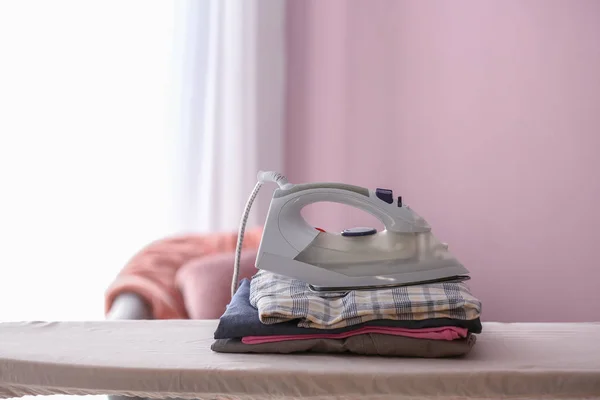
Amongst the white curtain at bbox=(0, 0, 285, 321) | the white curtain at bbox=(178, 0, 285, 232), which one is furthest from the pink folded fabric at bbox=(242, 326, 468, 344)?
the white curtain at bbox=(178, 0, 285, 232)

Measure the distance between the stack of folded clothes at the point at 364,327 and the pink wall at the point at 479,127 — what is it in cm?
158

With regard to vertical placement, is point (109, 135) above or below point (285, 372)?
above

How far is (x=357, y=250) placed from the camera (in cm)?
110

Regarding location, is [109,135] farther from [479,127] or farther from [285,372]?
[285,372]

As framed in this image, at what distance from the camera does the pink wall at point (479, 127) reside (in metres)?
2.44

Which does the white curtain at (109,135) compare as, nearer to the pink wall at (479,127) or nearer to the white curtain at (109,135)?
the white curtain at (109,135)

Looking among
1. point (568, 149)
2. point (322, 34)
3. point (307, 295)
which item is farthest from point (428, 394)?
point (322, 34)

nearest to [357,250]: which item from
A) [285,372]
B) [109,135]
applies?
[285,372]

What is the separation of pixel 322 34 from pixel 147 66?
769 millimetres

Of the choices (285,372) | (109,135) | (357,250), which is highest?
(109,135)

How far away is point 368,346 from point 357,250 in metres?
0.17

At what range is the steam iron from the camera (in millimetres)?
1069

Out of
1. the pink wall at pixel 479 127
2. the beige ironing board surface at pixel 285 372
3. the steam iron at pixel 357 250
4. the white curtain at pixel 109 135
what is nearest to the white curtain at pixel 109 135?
the white curtain at pixel 109 135

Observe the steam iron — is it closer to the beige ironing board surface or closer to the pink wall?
the beige ironing board surface
